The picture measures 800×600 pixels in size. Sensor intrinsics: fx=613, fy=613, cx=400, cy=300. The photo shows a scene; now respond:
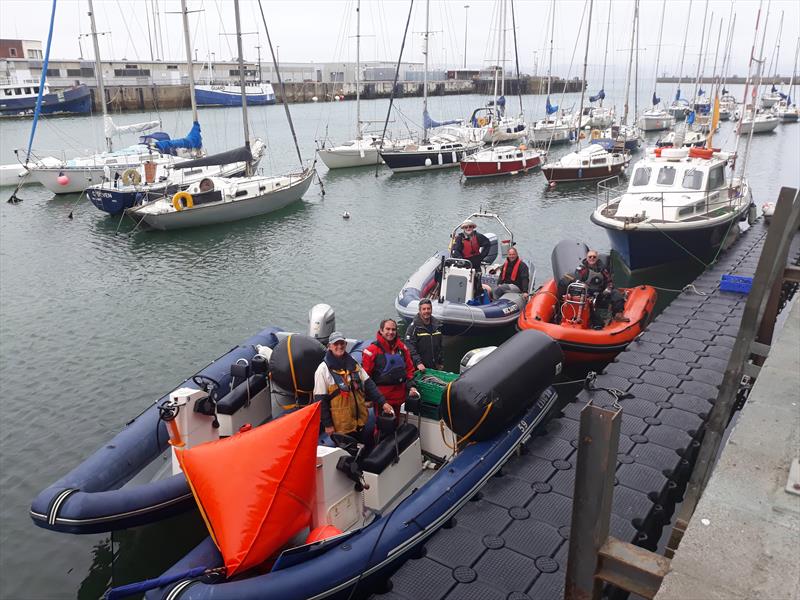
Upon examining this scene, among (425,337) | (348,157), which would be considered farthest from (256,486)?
(348,157)

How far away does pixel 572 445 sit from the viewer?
6727mm

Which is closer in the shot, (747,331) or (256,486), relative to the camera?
(256,486)

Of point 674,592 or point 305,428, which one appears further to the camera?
point 305,428

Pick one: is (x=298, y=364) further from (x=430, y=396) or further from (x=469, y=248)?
(x=469, y=248)

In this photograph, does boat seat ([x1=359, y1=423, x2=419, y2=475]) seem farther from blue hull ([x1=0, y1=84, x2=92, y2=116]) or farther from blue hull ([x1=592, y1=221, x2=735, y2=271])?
blue hull ([x1=0, y1=84, x2=92, y2=116])

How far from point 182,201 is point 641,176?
14.3 m

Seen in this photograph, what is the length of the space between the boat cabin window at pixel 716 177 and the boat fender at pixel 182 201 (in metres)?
15.7

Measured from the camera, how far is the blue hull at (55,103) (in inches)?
2267

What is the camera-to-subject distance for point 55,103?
Result: 60594 millimetres

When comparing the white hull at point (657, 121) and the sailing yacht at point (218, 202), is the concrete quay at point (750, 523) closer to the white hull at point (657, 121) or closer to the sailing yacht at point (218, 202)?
the sailing yacht at point (218, 202)

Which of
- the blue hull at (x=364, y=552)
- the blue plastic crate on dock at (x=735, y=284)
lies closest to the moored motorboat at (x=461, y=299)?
the blue plastic crate on dock at (x=735, y=284)

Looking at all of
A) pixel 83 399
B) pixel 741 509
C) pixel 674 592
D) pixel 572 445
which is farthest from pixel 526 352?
pixel 83 399

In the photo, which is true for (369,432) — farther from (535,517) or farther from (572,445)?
(572,445)

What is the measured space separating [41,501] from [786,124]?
215 feet
